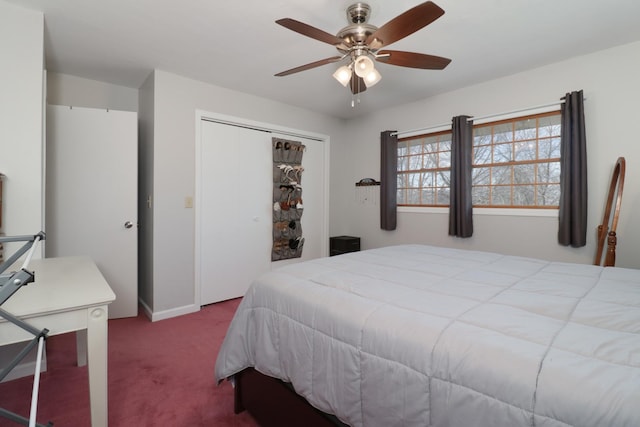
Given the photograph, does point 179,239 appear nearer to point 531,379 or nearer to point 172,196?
point 172,196

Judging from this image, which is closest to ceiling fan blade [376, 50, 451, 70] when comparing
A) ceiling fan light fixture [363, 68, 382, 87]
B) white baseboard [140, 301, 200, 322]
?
ceiling fan light fixture [363, 68, 382, 87]

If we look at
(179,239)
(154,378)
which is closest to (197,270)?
(179,239)

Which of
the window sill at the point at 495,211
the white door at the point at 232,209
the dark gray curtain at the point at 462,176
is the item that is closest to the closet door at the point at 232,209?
the white door at the point at 232,209

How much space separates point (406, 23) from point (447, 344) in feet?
4.93

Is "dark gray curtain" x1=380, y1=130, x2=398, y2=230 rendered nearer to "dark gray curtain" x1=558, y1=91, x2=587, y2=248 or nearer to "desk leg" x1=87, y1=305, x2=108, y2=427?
"dark gray curtain" x1=558, y1=91, x2=587, y2=248

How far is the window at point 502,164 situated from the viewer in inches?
113

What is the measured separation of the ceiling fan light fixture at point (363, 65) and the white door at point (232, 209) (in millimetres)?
1958

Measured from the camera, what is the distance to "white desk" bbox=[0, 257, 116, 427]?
1075 millimetres

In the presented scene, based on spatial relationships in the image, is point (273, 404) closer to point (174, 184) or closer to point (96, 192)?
point (174, 184)

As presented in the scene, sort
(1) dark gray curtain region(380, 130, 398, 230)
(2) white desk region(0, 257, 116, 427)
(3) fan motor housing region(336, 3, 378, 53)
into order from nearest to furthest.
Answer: (2) white desk region(0, 257, 116, 427) < (3) fan motor housing region(336, 3, 378, 53) < (1) dark gray curtain region(380, 130, 398, 230)

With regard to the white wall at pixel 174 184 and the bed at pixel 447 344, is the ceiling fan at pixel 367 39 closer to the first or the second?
the bed at pixel 447 344

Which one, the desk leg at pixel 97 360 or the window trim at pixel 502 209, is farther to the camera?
the window trim at pixel 502 209

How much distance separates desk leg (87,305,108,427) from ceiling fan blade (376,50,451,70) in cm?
202

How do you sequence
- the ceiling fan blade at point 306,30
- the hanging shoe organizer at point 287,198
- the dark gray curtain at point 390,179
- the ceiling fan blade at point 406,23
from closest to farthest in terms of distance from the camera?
the ceiling fan blade at point 406,23
the ceiling fan blade at point 306,30
the hanging shoe organizer at point 287,198
the dark gray curtain at point 390,179
